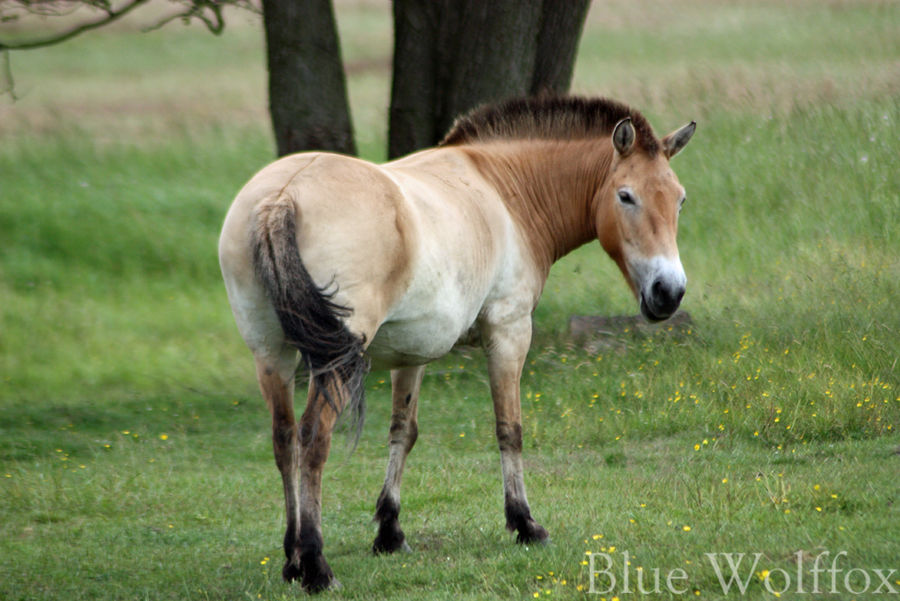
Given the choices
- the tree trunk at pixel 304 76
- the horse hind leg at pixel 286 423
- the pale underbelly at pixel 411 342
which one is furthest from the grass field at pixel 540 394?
the tree trunk at pixel 304 76

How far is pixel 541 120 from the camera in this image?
643 centimetres

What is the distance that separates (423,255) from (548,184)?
1563 millimetres

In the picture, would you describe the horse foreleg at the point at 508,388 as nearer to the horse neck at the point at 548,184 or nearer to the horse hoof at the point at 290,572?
the horse neck at the point at 548,184

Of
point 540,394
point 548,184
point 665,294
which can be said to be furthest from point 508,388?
point 540,394

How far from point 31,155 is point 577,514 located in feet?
55.5

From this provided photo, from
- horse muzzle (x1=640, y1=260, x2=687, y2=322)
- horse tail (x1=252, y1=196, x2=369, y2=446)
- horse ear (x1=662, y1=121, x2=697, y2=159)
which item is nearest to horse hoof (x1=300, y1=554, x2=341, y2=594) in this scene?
horse tail (x1=252, y1=196, x2=369, y2=446)

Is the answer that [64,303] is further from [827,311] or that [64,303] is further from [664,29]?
[664,29]

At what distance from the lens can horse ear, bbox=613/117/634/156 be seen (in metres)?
5.71

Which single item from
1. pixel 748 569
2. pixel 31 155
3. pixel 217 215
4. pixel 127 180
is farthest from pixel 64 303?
pixel 748 569

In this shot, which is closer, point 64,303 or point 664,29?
point 64,303

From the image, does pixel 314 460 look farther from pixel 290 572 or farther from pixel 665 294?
pixel 665 294

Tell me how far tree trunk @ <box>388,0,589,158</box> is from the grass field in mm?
2635

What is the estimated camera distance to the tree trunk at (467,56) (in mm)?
9906

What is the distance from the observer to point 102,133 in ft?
70.9
